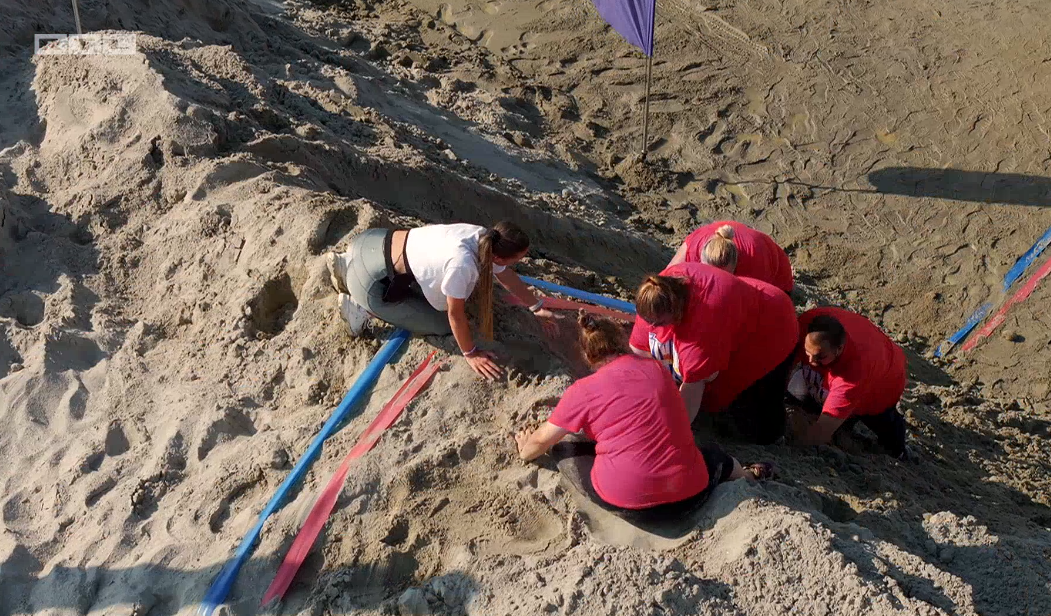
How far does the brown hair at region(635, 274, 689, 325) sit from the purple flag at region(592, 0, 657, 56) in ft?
13.1

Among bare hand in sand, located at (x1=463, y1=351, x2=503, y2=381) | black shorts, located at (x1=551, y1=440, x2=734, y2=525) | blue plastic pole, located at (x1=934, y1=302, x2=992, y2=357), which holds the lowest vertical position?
blue plastic pole, located at (x1=934, y1=302, x2=992, y2=357)

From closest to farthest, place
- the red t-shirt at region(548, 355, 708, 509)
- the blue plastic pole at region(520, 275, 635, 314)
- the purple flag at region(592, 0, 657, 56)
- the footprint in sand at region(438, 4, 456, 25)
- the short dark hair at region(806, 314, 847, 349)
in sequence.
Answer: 1. the red t-shirt at region(548, 355, 708, 509)
2. the short dark hair at region(806, 314, 847, 349)
3. the blue plastic pole at region(520, 275, 635, 314)
4. the purple flag at region(592, 0, 657, 56)
5. the footprint in sand at region(438, 4, 456, 25)

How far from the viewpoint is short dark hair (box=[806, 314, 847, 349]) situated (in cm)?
361

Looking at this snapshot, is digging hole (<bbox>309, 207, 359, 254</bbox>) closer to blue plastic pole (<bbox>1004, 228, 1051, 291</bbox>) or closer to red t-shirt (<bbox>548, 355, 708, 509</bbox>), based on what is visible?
red t-shirt (<bbox>548, 355, 708, 509</bbox>)

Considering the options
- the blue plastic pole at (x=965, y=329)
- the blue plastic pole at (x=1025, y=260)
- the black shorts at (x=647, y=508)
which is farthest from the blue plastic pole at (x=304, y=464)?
the blue plastic pole at (x=1025, y=260)

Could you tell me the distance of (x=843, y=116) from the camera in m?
7.66

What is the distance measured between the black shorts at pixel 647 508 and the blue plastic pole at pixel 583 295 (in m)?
1.28

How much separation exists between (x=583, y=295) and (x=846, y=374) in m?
1.39

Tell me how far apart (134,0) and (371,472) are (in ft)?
16.8

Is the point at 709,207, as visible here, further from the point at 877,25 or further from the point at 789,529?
the point at 789,529

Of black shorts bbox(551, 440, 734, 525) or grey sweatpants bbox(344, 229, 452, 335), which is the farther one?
grey sweatpants bbox(344, 229, 452, 335)

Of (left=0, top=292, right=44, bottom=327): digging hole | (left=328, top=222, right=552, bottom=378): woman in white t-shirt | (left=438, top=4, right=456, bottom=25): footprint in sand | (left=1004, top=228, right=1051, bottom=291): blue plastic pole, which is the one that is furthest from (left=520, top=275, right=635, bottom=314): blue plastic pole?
(left=438, top=4, right=456, bottom=25): footprint in sand

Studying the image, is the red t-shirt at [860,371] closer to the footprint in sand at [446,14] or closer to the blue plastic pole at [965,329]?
the blue plastic pole at [965,329]

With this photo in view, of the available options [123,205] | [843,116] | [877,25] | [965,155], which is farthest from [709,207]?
[123,205]
